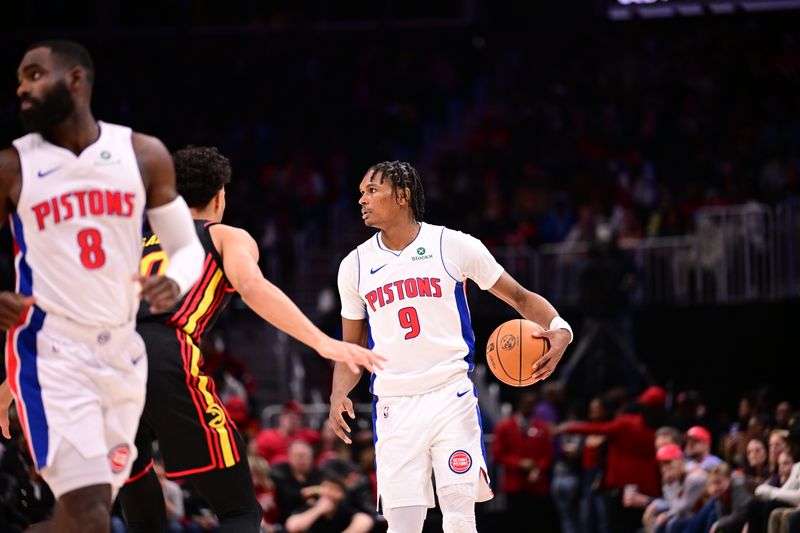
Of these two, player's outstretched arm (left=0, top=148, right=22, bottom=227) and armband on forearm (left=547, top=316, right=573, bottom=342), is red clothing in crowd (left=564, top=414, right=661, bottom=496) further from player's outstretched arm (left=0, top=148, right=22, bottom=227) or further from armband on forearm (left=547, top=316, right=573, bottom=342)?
player's outstretched arm (left=0, top=148, right=22, bottom=227)

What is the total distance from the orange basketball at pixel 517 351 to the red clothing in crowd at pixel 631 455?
5917 millimetres

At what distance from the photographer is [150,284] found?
4.67m

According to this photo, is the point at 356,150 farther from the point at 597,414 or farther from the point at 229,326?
the point at 597,414

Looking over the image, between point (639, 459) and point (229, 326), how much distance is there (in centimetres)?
840

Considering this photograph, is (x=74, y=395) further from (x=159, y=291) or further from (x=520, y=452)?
(x=520, y=452)

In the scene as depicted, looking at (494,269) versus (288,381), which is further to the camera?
(288,381)

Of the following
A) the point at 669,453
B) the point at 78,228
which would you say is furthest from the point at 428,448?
the point at 669,453

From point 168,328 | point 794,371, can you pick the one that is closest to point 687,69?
point 794,371

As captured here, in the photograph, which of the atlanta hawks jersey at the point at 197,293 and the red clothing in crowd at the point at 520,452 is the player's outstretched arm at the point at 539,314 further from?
the red clothing in crowd at the point at 520,452

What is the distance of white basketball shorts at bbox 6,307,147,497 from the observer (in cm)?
462

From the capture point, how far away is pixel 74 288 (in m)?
4.72

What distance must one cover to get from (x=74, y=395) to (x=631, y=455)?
356 inches

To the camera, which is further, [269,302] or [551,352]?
[551,352]

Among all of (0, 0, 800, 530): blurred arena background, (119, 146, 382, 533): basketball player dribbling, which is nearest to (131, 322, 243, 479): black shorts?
(119, 146, 382, 533): basketball player dribbling
